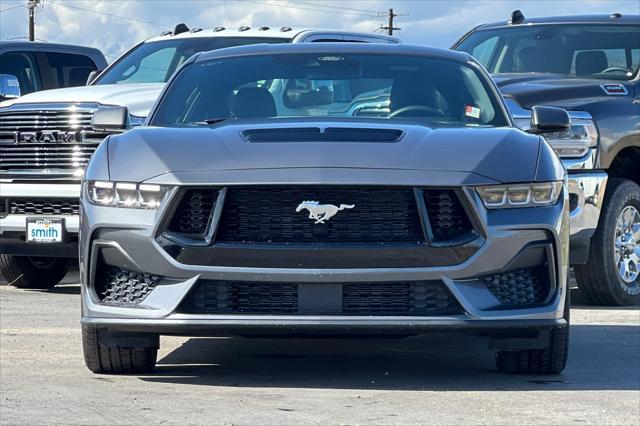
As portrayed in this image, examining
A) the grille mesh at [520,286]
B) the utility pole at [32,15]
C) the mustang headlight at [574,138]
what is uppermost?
the grille mesh at [520,286]

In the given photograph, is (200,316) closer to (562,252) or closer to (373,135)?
(373,135)

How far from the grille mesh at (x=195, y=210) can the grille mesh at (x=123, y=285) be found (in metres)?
0.26

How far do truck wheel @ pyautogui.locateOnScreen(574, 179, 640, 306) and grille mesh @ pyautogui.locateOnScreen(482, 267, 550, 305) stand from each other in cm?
420

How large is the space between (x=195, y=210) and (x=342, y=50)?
2.14 meters

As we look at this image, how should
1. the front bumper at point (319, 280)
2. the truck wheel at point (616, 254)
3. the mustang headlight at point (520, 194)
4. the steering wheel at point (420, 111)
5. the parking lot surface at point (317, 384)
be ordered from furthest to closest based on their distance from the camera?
the truck wheel at point (616, 254) < the steering wheel at point (420, 111) < the mustang headlight at point (520, 194) < the front bumper at point (319, 280) < the parking lot surface at point (317, 384)

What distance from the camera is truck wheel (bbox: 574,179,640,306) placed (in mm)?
10812

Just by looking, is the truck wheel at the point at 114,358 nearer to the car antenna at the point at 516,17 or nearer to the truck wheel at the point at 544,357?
the truck wheel at the point at 544,357

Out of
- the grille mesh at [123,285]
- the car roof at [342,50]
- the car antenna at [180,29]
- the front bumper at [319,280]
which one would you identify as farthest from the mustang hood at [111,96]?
the front bumper at [319,280]

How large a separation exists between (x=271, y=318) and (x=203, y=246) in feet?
1.44

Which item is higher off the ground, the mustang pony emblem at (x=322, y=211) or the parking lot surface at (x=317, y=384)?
the mustang pony emblem at (x=322, y=211)

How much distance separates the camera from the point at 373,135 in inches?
271

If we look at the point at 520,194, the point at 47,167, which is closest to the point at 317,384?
the point at 520,194

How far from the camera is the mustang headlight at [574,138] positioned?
1034 cm

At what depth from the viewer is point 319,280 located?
6473 millimetres
